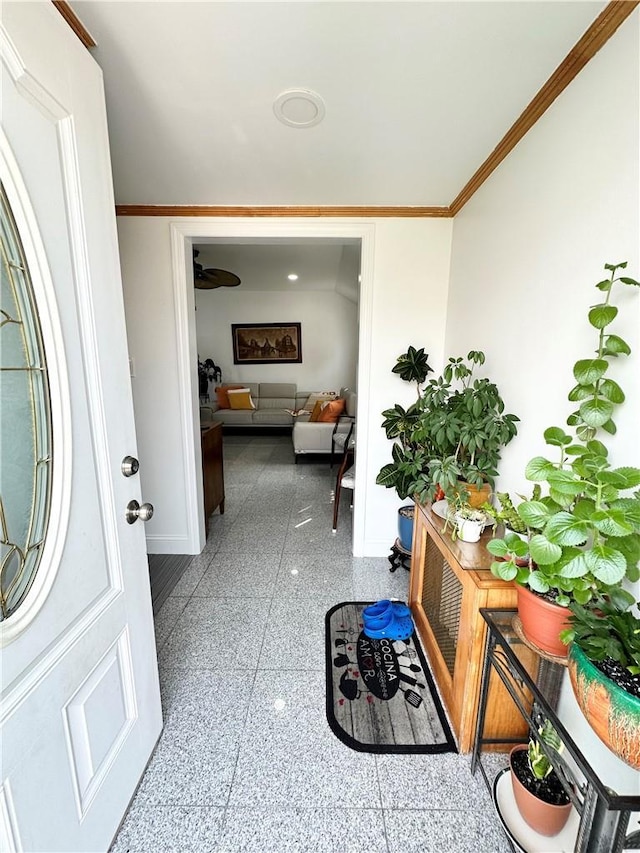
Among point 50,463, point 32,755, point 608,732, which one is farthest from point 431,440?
point 32,755

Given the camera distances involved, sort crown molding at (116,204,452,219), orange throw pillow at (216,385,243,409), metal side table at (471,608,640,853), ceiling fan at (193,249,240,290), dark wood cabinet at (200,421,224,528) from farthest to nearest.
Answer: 1. orange throw pillow at (216,385,243,409)
2. ceiling fan at (193,249,240,290)
3. dark wood cabinet at (200,421,224,528)
4. crown molding at (116,204,452,219)
5. metal side table at (471,608,640,853)

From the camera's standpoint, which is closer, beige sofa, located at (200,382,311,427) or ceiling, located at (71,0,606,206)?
ceiling, located at (71,0,606,206)

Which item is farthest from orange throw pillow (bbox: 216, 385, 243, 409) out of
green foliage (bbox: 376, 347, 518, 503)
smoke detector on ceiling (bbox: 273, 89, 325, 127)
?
smoke detector on ceiling (bbox: 273, 89, 325, 127)

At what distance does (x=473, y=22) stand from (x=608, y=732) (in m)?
1.74

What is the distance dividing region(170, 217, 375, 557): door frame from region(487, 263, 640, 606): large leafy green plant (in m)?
1.47

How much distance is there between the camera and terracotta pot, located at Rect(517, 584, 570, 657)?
87 cm

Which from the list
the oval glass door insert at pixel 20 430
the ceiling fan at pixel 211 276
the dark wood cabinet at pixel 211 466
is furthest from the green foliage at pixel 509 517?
the ceiling fan at pixel 211 276

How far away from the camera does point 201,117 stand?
4.33 ft

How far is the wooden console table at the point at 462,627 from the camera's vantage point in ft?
3.80

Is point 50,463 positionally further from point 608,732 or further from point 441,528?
point 441,528

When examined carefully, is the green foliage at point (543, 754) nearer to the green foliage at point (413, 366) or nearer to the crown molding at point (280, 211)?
the green foliage at point (413, 366)

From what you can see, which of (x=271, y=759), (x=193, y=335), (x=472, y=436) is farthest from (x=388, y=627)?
(x=193, y=335)

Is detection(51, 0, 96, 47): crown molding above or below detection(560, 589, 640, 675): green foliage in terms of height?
above

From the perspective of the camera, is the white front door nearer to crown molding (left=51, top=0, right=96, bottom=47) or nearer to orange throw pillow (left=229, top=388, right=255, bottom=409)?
crown molding (left=51, top=0, right=96, bottom=47)
